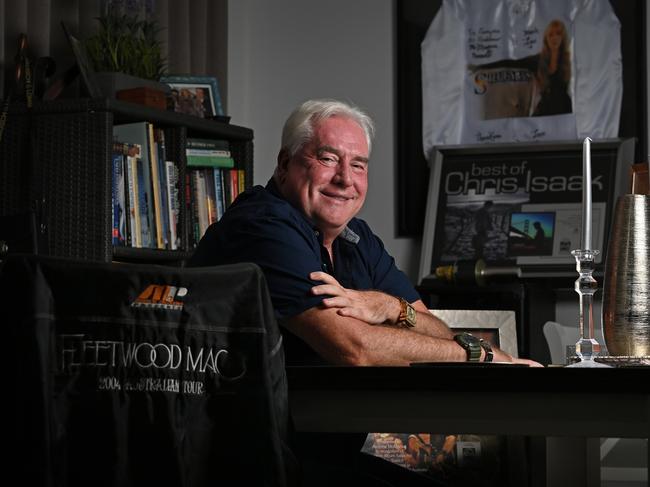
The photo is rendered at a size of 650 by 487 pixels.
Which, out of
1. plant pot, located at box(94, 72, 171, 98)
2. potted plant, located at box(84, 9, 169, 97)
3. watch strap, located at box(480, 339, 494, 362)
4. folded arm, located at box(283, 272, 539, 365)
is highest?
potted plant, located at box(84, 9, 169, 97)

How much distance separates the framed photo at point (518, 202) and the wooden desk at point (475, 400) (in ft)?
9.12

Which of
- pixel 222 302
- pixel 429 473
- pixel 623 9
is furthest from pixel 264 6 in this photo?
pixel 222 302

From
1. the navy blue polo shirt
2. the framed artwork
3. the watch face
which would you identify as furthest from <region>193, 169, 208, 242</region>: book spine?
the watch face

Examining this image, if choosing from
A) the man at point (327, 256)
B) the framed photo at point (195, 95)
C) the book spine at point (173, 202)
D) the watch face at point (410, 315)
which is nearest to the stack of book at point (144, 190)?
the book spine at point (173, 202)

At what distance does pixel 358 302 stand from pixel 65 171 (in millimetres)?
1470

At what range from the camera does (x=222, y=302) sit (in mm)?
1237

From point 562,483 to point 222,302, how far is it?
0.51m

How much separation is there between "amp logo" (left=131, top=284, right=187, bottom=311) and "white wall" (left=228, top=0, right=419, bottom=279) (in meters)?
3.13

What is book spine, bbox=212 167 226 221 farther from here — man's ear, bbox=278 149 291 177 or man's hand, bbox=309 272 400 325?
man's hand, bbox=309 272 400 325

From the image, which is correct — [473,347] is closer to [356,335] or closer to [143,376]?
[356,335]

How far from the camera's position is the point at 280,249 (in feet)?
6.74

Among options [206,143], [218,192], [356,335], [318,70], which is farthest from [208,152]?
[356,335]

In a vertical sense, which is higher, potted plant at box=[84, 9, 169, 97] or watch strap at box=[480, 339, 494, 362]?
potted plant at box=[84, 9, 169, 97]

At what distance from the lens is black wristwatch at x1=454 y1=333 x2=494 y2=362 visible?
6.85 feet
